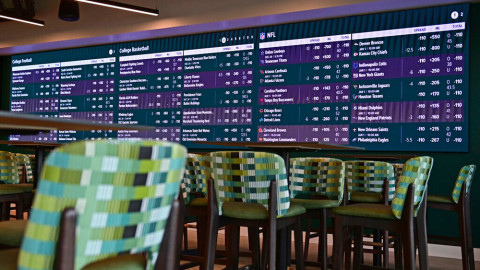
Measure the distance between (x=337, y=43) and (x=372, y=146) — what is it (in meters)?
1.27

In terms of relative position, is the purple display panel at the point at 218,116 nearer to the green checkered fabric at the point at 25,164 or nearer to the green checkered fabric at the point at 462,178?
the green checkered fabric at the point at 25,164

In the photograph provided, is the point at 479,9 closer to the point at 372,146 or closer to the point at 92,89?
the point at 372,146

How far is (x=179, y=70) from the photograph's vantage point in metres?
6.61

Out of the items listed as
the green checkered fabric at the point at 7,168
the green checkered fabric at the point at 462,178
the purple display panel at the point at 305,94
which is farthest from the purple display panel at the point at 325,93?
the green checkered fabric at the point at 7,168

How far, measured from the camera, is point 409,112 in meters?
5.21

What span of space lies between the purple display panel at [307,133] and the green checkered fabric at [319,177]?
2477 millimetres

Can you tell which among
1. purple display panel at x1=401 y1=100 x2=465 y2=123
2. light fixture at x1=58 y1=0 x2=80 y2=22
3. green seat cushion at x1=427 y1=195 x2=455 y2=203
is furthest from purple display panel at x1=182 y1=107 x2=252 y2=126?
green seat cushion at x1=427 y1=195 x2=455 y2=203

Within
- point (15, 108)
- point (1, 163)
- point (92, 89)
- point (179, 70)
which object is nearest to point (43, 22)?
point (92, 89)

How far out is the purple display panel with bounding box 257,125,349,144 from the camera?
5578mm

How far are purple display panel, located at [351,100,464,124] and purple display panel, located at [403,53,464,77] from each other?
31 centimetres

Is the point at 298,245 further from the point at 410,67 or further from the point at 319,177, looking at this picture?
the point at 410,67

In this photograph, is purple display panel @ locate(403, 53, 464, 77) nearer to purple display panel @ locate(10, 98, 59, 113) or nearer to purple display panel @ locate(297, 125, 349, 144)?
purple display panel @ locate(297, 125, 349, 144)

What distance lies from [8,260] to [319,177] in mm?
2182

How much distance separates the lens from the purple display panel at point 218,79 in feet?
20.2
